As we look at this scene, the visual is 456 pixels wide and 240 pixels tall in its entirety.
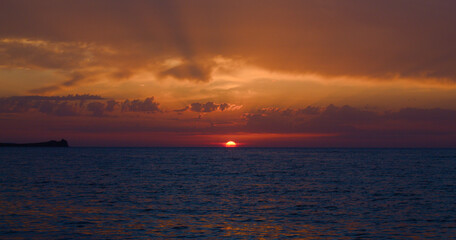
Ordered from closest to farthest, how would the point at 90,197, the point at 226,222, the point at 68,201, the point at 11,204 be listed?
the point at 226,222 → the point at 11,204 → the point at 68,201 → the point at 90,197

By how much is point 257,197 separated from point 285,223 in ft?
45.9

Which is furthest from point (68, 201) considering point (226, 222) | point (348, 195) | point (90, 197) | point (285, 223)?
point (348, 195)

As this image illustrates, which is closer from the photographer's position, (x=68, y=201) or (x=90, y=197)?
(x=68, y=201)

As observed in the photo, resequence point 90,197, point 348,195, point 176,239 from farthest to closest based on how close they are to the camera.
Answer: point 348,195 < point 90,197 < point 176,239

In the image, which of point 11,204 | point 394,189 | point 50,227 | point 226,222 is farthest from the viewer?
point 394,189

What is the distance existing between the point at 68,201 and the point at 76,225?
11.7 meters

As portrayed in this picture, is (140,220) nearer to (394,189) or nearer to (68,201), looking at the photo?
(68,201)

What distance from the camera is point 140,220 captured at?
98.1ft

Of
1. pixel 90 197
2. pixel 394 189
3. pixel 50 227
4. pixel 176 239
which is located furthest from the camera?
pixel 394 189

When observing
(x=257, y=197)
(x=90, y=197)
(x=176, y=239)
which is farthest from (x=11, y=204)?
Answer: (x=257, y=197)

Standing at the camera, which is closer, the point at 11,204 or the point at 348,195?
the point at 11,204

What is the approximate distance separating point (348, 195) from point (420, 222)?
1542cm

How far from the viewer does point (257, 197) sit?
1695 inches

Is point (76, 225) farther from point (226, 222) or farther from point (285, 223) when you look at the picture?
point (285, 223)
